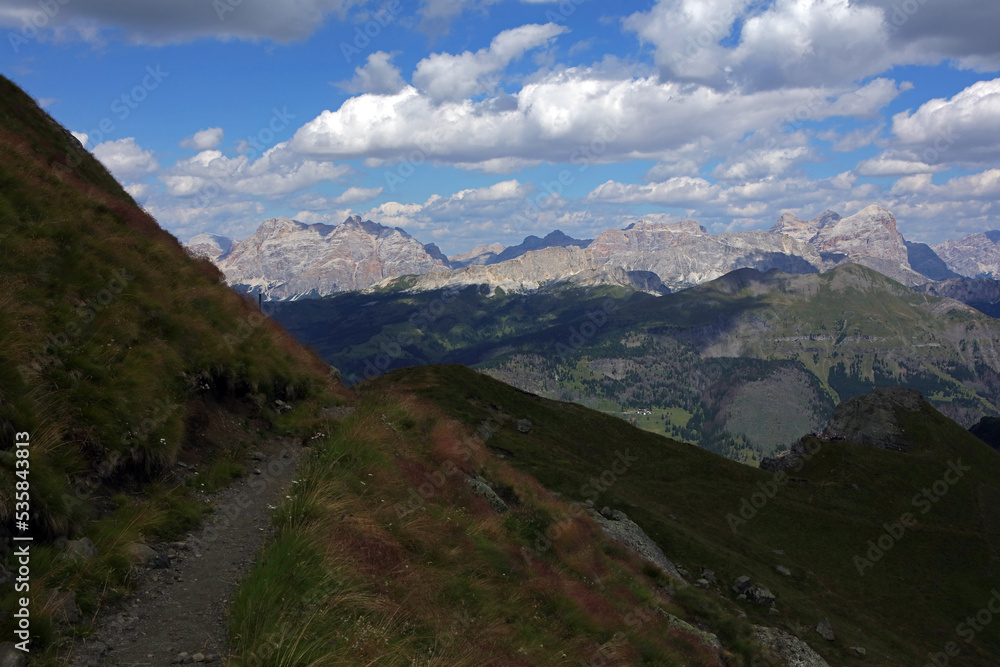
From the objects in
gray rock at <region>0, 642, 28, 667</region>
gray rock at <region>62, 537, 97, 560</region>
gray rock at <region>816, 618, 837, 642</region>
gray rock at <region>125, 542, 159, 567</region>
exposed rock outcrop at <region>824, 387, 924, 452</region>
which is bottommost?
exposed rock outcrop at <region>824, 387, 924, 452</region>

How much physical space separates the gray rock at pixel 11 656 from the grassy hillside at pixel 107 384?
11.4 inches

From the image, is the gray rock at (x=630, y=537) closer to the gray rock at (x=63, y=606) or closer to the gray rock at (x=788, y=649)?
the gray rock at (x=788, y=649)

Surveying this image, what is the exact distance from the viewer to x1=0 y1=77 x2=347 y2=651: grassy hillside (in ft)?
32.2

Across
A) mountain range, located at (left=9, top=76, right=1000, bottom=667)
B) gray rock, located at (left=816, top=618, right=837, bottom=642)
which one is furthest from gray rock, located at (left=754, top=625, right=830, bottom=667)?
gray rock, located at (left=816, top=618, right=837, bottom=642)

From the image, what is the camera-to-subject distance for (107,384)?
1328 cm

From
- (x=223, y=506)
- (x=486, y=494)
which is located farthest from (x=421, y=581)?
(x=486, y=494)

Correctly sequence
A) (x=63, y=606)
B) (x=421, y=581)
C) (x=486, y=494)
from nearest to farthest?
(x=63, y=606), (x=421, y=581), (x=486, y=494)

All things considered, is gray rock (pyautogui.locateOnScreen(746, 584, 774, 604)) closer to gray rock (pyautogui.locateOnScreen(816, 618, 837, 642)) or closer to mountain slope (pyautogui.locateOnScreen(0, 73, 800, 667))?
gray rock (pyautogui.locateOnScreen(816, 618, 837, 642))

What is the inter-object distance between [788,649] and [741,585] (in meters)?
16.5

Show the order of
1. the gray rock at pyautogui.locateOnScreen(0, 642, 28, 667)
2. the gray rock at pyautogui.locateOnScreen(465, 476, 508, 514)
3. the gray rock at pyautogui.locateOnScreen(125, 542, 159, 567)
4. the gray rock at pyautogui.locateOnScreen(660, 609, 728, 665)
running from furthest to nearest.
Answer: the gray rock at pyautogui.locateOnScreen(660, 609, 728, 665), the gray rock at pyautogui.locateOnScreen(465, 476, 508, 514), the gray rock at pyautogui.locateOnScreen(125, 542, 159, 567), the gray rock at pyautogui.locateOnScreen(0, 642, 28, 667)

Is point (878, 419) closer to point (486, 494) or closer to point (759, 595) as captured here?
point (759, 595)

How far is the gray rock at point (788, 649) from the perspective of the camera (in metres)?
34.9

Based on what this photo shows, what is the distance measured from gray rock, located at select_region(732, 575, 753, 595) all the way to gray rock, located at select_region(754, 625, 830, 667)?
11.9 meters

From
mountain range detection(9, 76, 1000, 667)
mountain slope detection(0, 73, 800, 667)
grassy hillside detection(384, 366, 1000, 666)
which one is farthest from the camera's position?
grassy hillside detection(384, 366, 1000, 666)
